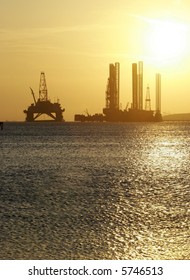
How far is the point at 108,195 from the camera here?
37.6m

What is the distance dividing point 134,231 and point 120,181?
67.7 ft

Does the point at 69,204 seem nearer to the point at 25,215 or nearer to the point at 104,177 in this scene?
the point at 25,215

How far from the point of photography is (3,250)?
2233 cm

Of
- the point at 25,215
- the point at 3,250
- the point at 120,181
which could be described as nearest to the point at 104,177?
the point at 120,181

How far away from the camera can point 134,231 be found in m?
→ 25.5

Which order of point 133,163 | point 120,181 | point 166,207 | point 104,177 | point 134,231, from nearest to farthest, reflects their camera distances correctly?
1. point 134,231
2. point 166,207
3. point 120,181
4. point 104,177
5. point 133,163

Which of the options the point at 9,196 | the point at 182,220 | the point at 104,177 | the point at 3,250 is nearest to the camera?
the point at 3,250

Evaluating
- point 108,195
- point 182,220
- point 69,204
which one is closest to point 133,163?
point 108,195

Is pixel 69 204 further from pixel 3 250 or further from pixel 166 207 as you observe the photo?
pixel 3 250
